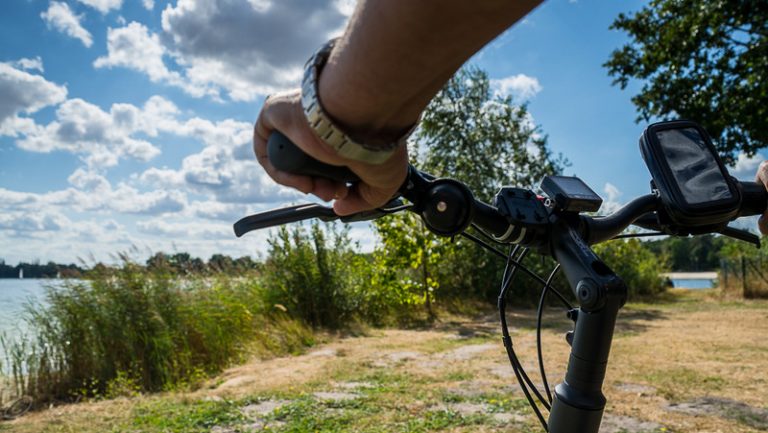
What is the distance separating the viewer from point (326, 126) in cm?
83

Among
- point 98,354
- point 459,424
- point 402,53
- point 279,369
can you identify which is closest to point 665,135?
point 402,53

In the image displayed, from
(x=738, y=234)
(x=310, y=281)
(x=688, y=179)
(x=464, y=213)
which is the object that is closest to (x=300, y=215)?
(x=464, y=213)

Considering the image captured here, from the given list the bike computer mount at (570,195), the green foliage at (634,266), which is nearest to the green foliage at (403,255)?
the green foliage at (634,266)

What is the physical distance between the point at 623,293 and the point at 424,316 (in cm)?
1228

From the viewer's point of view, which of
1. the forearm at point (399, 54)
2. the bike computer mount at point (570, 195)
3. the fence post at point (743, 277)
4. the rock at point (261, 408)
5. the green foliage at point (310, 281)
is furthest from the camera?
the fence post at point (743, 277)

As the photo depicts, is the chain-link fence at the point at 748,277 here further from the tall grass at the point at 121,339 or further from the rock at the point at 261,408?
the rock at the point at 261,408

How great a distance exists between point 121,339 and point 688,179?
726 centimetres

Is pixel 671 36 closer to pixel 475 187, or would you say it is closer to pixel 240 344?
pixel 475 187

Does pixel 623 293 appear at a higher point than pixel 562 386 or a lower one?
higher

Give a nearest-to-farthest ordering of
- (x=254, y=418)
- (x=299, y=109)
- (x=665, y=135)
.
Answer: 1. (x=299, y=109)
2. (x=665, y=135)
3. (x=254, y=418)

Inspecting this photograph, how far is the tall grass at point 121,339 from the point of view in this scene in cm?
680

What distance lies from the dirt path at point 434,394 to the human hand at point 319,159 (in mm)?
3507

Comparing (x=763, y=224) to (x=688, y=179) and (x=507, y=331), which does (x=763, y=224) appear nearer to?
(x=688, y=179)

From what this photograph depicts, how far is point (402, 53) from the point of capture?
2.38 feet
